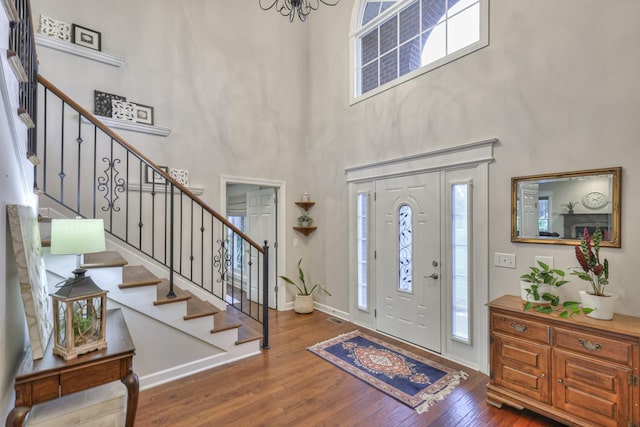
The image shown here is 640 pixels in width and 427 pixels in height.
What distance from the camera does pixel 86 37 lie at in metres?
3.35

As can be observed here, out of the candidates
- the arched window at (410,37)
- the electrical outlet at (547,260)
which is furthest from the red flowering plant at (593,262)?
the arched window at (410,37)

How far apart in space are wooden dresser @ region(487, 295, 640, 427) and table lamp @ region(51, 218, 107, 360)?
2.83m

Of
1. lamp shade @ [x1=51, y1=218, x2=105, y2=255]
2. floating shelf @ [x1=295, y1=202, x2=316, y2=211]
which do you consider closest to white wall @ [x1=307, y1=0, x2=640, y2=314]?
floating shelf @ [x1=295, y1=202, x2=316, y2=211]

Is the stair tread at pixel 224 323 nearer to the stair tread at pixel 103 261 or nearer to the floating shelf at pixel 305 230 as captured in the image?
the stair tread at pixel 103 261

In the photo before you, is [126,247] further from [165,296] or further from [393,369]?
[393,369]

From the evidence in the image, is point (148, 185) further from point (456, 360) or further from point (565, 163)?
point (565, 163)

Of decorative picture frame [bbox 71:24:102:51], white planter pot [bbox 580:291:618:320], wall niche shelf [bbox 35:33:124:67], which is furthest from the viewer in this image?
decorative picture frame [bbox 71:24:102:51]

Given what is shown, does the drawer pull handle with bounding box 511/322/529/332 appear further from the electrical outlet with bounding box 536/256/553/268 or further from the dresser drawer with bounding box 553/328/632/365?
the electrical outlet with bounding box 536/256/553/268

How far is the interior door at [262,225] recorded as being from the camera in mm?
4953

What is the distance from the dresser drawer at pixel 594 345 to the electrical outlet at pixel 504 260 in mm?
729

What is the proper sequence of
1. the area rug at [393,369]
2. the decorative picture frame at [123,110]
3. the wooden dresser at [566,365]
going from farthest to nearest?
the decorative picture frame at [123,110], the area rug at [393,369], the wooden dresser at [566,365]

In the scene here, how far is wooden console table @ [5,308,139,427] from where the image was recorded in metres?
1.50

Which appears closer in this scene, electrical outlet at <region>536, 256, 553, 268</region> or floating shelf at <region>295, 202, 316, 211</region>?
electrical outlet at <region>536, 256, 553, 268</region>

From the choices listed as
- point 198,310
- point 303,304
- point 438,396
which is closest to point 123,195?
point 198,310
